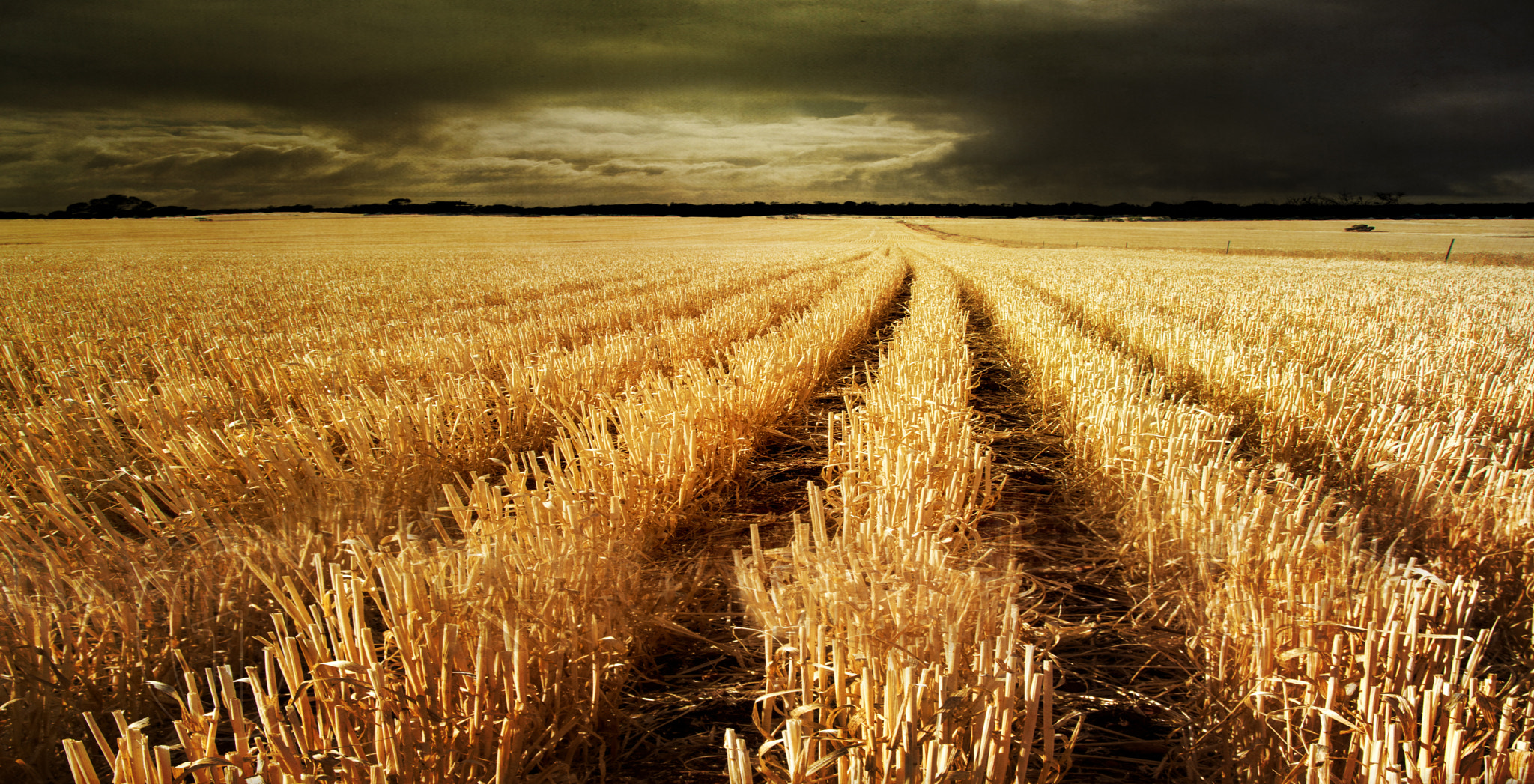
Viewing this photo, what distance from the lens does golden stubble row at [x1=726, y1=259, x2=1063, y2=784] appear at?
144 centimetres

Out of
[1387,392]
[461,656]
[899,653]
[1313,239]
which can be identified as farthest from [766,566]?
[1313,239]

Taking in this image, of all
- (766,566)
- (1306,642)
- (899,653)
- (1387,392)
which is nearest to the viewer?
(899,653)

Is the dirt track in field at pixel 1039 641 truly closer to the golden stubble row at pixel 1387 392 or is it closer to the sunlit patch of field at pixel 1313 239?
the golden stubble row at pixel 1387 392

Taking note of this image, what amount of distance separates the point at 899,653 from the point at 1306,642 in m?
1.19

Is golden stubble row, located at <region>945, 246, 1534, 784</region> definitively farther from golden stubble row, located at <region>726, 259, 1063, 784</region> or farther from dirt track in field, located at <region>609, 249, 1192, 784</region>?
golden stubble row, located at <region>726, 259, 1063, 784</region>

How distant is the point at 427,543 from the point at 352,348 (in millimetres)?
4838

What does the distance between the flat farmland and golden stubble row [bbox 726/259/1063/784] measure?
2 cm

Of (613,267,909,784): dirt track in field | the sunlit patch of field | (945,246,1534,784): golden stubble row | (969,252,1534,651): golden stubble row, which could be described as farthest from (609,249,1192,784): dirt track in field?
the sunlit patch of field

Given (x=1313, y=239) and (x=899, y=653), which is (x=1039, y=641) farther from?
(x=1313, y=239)

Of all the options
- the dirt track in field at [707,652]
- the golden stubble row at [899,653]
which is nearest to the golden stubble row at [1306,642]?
the golden stubble row at [899,653]

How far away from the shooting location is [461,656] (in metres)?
1.91

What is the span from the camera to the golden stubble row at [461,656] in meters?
1.46

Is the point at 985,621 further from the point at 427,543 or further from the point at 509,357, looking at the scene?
the point at 509,357

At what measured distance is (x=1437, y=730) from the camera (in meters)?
1.49
